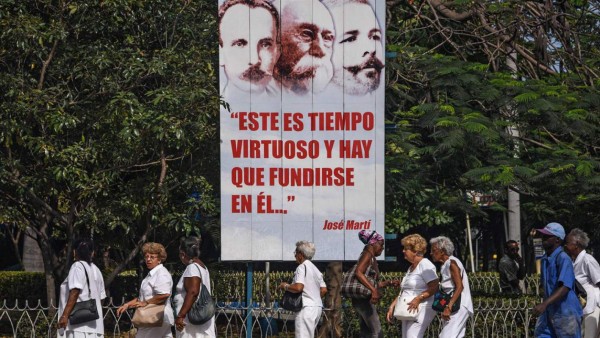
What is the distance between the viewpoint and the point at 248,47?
1571 cm

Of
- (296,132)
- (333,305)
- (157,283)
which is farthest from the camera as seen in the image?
(333,305)

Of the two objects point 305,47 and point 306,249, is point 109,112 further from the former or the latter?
point 306,249

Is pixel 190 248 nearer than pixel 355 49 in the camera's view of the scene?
Yes

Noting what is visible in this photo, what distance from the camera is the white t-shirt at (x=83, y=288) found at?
10.9 metres

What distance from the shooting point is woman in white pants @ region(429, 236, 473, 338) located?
11.5 m

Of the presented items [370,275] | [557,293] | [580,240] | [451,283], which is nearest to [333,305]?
[370,275]

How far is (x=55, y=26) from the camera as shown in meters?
15.1

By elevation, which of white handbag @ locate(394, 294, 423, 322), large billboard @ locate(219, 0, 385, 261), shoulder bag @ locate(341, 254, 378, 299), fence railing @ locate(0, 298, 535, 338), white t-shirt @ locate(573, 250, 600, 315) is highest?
large billboard @ locate(219, 0, 385, 261)

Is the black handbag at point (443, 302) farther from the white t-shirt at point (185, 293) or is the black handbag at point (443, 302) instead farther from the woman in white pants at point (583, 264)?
the white t-shirt at point (185, 293)

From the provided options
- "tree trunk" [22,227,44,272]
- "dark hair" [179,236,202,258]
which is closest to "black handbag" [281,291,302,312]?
"dark hair" [179,236,202,258]

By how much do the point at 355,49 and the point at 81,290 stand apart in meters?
6.28

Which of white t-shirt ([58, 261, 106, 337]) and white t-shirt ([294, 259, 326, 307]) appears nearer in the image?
white t-shirt ([58, 261, 106, 337])

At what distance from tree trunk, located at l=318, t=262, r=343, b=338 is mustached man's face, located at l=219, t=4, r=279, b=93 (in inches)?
122

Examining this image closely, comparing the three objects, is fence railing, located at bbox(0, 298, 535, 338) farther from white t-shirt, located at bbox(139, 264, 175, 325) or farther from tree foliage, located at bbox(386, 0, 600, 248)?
white t-shirt, located at bbox(139, 264, 175, 325)
